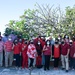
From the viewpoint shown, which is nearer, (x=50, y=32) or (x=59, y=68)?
(x=59, y=68)

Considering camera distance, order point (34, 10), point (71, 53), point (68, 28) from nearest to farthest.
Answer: point (71, 53), point (68, 28), point (34, 10)

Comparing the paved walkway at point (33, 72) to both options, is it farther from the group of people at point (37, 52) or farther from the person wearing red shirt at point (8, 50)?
the person wearing red shirt at point (8, 50)

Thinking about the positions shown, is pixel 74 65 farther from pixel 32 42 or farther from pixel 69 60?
pixel 32 42

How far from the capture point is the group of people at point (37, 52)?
599 inches

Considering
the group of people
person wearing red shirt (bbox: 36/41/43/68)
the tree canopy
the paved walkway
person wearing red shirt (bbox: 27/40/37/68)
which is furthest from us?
the tree canopy

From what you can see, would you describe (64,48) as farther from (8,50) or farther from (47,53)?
(8,50)

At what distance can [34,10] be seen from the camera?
90.9 ft

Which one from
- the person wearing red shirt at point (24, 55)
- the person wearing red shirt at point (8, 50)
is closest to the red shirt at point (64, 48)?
the person wearing red shirt at point (24, 55)

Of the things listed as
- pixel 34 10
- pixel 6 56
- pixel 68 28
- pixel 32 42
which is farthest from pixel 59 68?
pixel 34 10

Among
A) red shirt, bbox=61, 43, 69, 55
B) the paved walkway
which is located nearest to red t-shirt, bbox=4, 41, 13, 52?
the paved walkway

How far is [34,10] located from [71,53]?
43.6 feet

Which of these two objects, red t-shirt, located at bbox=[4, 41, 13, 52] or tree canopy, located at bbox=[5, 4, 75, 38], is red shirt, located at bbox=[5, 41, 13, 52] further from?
tree canopy, located at bbox=[5, 4, 75, 38]

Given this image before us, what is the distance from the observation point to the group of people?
15211 millimetres

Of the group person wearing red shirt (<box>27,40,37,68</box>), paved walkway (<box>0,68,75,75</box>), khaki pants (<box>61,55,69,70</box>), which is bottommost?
paved walkway (<box>0,68,75,75</box>)
